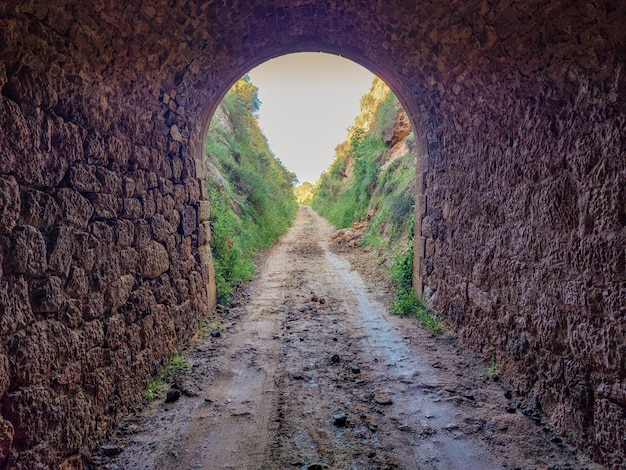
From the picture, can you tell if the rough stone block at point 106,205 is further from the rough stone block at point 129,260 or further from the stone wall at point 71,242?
the rough stone block at point 129,260

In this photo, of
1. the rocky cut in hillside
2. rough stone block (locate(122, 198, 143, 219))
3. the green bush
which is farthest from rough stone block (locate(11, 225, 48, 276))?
the rocky cut in hillside

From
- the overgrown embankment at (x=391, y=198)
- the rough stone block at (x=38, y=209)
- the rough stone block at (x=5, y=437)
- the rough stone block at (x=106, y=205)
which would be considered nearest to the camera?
the rough stone block at (x=5, y=437)

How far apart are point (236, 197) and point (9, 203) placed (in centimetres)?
882

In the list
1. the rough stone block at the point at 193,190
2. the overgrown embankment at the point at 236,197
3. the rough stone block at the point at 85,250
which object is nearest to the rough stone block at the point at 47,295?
the rough stone block at the point at 85,250

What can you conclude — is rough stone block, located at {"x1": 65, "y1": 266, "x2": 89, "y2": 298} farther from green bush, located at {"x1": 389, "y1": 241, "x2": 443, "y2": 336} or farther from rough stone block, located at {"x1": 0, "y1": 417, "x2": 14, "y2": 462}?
green bush, located at {"x1": 389, "y1": 241, "x2": 443, "y2": 336}

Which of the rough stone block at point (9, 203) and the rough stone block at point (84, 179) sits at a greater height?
the rough stone block at point (84, 179)

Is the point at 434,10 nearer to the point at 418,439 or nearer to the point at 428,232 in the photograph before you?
the point at 428,232

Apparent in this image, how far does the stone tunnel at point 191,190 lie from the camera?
209 cm

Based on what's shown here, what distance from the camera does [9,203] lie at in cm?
194

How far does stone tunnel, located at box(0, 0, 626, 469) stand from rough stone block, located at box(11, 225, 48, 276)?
11 millimetres

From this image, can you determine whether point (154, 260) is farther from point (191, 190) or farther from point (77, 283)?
point (191, 190)

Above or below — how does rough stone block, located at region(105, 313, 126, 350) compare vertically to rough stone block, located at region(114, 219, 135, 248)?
below

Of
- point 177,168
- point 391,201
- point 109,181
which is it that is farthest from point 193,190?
point 391,201

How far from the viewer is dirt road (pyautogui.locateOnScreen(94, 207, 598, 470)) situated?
2.48 meters
